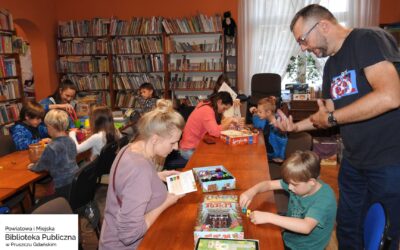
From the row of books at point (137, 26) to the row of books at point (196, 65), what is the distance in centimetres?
67

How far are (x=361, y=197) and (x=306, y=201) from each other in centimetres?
35

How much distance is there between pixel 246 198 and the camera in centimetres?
166

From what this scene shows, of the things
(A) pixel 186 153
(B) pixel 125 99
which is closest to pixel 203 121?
(A) pixel 186 153

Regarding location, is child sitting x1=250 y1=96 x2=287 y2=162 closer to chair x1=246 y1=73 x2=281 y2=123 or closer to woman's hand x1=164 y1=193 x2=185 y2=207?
woman's hand x1=164 y1=193 x2=185 y2=207

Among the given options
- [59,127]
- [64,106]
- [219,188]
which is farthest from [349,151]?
[64,106]

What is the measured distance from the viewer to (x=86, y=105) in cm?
482

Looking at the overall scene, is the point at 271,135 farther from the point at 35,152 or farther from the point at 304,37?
the point at 35,152

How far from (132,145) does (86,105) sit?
3454 millimetres

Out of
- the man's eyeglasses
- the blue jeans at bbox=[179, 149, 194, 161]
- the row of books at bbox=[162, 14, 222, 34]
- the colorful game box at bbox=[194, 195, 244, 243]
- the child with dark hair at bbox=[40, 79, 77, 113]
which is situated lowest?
the blue jeans at bbox=[179, 149, 194, 161]

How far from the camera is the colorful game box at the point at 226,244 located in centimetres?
119

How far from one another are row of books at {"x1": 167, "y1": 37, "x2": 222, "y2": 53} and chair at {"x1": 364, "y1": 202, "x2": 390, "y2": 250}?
516 cm

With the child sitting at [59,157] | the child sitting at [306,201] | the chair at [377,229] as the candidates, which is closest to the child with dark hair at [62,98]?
the child sitting at [59,157]

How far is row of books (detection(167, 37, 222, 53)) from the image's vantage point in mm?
6301

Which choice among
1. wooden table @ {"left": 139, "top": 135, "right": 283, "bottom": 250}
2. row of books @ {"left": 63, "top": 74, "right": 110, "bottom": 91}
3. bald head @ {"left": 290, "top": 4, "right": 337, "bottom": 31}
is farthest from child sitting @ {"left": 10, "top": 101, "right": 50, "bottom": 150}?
row of books @ {"left": 63, "top": 74, "right": 110, "bottom": 91}
